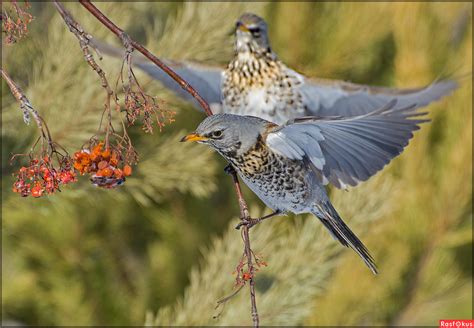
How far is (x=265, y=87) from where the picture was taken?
1.53 meters

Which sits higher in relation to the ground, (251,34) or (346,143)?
(251,34)

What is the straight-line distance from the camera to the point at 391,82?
1726 millimetres

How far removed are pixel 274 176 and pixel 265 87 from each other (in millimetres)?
411

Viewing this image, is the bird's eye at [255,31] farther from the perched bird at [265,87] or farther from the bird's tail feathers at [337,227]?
the bird's tail feathers at [337,227]

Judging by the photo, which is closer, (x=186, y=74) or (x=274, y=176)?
(x=274, y=176)

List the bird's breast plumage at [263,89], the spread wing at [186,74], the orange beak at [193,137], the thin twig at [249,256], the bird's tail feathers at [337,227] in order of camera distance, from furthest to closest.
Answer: the bird's breast plumage at [263,89] < the spread wing at [186,74] < the bird's tail feathers at [337,227] < the orange beak at [193,137] < the thin twig at [249,256]

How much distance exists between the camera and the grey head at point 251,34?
4.70 ft

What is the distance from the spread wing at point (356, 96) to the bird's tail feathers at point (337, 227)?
0.92 ft

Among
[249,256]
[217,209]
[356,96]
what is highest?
[356,96]

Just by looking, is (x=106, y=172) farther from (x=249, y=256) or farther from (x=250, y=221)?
(x=250, y=221)

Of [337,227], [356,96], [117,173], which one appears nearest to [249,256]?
[117,173]

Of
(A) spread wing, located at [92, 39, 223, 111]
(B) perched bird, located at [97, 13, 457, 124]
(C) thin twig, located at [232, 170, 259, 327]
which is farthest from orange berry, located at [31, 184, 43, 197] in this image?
(B) perched bird, located at [97, 13, 457, 124]

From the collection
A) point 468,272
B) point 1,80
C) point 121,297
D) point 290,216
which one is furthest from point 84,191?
point 468,272

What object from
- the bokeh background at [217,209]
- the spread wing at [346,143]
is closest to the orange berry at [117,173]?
the spread wing at [346,143]
